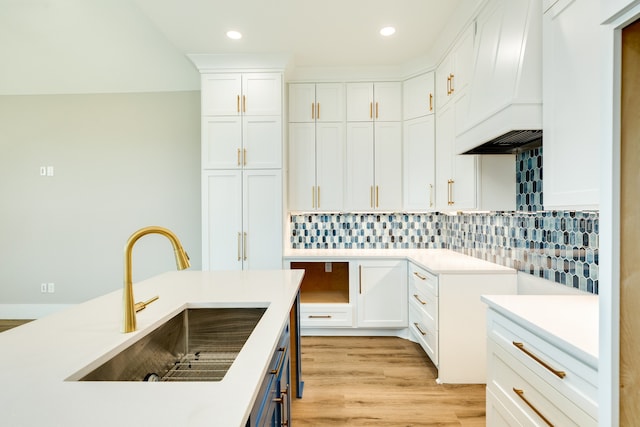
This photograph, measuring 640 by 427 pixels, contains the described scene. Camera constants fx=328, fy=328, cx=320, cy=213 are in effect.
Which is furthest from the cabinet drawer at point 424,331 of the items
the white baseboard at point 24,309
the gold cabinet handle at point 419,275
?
the white baseboard at point 24,309

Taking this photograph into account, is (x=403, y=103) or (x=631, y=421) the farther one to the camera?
(x=403, y=103)

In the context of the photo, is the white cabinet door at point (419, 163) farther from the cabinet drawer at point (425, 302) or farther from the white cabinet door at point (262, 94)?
the white cabinet door at point (262, 94)

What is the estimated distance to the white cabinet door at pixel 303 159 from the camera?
3.43 m

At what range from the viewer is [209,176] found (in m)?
3.19

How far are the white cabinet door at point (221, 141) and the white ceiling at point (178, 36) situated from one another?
2.11 ft

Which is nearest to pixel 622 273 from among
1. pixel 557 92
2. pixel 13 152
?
pixel 557 92

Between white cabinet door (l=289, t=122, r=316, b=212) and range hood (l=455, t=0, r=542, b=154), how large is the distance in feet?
5.08

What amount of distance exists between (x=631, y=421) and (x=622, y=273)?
0.34 m

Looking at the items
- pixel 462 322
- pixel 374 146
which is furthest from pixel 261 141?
pixel 462 322

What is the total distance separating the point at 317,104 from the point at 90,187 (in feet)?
9.27

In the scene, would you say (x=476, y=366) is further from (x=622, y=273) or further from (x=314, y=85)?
(x=314, y=85)

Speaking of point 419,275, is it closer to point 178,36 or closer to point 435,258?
point 435,258

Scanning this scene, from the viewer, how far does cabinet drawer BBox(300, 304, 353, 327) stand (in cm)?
317

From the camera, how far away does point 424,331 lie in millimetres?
2682
